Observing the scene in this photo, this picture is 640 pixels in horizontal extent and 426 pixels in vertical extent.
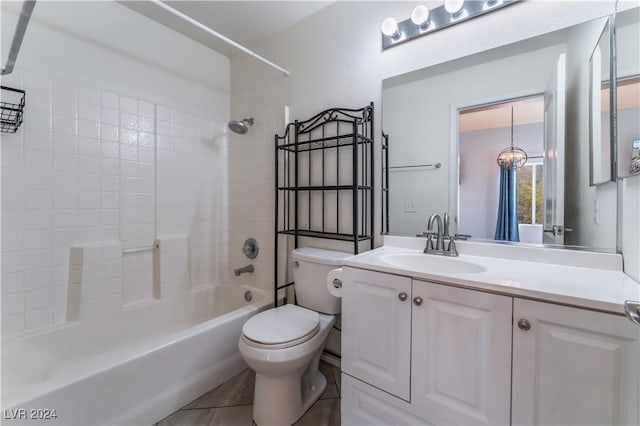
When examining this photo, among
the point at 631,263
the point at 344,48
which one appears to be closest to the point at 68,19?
the point at 344,48

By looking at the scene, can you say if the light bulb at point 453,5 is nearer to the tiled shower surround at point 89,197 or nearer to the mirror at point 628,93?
the mirror at point 628,93

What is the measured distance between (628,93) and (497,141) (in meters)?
0.42

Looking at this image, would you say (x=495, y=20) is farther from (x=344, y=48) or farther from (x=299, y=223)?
(x=299, y=223)

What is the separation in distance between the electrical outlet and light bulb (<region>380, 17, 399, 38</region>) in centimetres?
93

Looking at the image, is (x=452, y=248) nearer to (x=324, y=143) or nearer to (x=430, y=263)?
(x=430, y=263)

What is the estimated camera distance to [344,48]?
1706 millimetres

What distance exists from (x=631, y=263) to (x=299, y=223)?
1.60 m

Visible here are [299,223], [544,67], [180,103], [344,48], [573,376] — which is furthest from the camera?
[180,103]

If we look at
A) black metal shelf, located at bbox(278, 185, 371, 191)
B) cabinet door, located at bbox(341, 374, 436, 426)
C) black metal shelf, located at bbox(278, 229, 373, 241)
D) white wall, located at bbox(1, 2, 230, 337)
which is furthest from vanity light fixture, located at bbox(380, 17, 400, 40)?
cabinet door, located at bbox(341, 374, 436, 426)

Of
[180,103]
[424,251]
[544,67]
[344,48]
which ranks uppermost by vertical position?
[344,48]

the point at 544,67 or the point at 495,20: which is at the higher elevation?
the point at 495,20

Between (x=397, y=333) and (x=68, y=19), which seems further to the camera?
(x=68, y=19)

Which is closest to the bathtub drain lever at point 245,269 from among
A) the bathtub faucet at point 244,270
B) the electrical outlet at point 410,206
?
the bathtub faucet at point 244,270

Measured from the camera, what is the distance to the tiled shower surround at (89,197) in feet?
4.66
